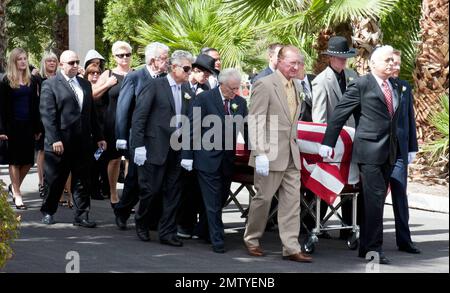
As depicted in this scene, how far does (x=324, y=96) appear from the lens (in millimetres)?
10117

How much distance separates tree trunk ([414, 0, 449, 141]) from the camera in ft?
48.8

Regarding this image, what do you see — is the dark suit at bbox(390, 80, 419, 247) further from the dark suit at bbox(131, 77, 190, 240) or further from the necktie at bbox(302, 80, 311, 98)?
the dark suit at bbox(131, 77, 190, 240)

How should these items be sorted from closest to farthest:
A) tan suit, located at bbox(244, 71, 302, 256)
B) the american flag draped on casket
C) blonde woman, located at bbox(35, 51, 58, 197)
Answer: tan suit, located at bbox(244, 71, 302, 256) < the american flag draped on casket < blonde woman, located at bbox(35, 51, 58, 197)

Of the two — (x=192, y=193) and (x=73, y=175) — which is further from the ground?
(x=73, y=175)

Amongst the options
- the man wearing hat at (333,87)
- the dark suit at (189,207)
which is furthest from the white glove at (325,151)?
the dark suit at (189,207)

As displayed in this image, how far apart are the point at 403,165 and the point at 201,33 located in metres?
8.68

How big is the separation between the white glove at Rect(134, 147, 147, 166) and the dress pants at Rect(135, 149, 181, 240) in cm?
12

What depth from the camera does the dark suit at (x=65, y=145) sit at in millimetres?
10852

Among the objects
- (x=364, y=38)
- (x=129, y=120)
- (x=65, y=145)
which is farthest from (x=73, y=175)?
(x=364, y=38)

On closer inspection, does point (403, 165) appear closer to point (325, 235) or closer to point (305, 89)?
point (325, 235)

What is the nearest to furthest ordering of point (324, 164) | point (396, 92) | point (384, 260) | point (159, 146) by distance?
point (384, 260) < point (396, 92) < point (324, 164) < point (159, 146)

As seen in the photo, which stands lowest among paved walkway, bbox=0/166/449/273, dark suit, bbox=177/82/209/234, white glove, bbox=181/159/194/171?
paved walkway, bbox=0/166/449/273

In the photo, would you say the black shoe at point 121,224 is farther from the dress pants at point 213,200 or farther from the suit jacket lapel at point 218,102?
the suit jacket lapel at point 218,102

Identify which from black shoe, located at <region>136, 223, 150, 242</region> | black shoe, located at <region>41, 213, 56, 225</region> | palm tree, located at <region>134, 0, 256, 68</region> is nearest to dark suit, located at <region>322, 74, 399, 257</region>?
black shoe, located at <region>136, 223, 150, 242</region>
